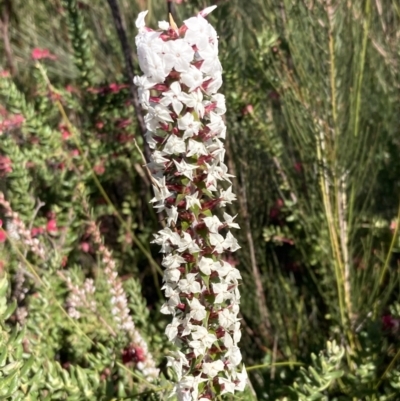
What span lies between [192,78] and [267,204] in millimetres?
1243

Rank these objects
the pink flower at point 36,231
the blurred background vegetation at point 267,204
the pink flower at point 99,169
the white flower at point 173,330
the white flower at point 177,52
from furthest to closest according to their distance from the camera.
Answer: the pink flower at point 99,169
the pink flower at point 36,231
the blurred background vegetation at point 267,204
the white flower at point 173,330
the white flower at point 177,52

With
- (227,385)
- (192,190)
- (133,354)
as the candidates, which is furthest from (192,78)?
(133,354)

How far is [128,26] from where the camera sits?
2547mm

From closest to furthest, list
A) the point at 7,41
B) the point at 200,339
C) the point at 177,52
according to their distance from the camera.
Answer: the point at 177,52 < the point at 200,339 < the point at 7,41

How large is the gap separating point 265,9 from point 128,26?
121 cm

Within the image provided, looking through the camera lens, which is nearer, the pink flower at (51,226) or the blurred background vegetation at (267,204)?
the blurred background vegetation at (267,204)

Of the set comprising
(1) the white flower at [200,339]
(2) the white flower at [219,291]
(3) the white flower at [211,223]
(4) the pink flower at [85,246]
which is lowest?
(4) the pink flower at [85,246]

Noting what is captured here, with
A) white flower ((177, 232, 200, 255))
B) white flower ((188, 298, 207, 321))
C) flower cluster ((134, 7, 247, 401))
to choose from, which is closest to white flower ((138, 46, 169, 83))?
flower cluster ((134, 7, 247, 401))

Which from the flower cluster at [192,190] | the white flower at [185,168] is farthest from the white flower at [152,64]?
the white flower at [185,168]

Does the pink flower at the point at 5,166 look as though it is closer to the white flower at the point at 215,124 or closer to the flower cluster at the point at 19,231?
the flower cluster at the point at 19,231

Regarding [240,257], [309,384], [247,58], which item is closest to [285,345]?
[240,257]

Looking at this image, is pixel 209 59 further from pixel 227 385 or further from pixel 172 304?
pixel 227 385

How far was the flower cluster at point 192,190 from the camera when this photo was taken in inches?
28.8

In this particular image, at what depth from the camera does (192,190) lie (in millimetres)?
780
